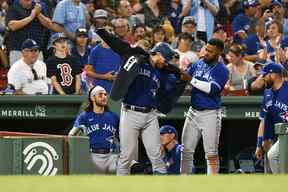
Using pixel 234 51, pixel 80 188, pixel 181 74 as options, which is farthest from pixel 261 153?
pixel 80 188

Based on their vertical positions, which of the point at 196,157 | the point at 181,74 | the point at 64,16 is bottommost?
the point at 196,157

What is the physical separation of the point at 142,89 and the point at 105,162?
1.19m

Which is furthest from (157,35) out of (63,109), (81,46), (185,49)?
(63,109)

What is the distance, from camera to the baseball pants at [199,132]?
1260 cm

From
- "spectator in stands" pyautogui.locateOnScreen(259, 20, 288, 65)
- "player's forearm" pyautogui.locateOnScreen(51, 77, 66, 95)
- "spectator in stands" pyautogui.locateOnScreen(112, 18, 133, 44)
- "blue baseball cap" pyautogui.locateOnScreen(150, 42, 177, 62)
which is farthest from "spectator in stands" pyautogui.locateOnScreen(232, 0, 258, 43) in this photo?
"blue baseball cap" pyautogui.locateOnScreen(150, 42, 177, 62)

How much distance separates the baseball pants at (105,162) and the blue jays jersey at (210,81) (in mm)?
1194

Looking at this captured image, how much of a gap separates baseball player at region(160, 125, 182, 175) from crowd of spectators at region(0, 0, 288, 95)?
1193 mm

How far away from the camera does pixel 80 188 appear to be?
7320 mm

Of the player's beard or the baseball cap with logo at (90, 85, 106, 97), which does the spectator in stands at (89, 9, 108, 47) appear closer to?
the baseball cap with logo at (90, 85, 106, 97)

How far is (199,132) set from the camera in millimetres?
12766

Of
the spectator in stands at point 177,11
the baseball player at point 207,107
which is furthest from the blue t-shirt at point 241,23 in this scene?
the baseball player at point 207,107

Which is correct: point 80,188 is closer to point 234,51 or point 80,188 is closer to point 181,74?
point 181,74

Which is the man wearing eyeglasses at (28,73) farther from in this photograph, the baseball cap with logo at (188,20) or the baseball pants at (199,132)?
the baseball cap with logo at (188,20)

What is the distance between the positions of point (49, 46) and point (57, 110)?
4.55ft
